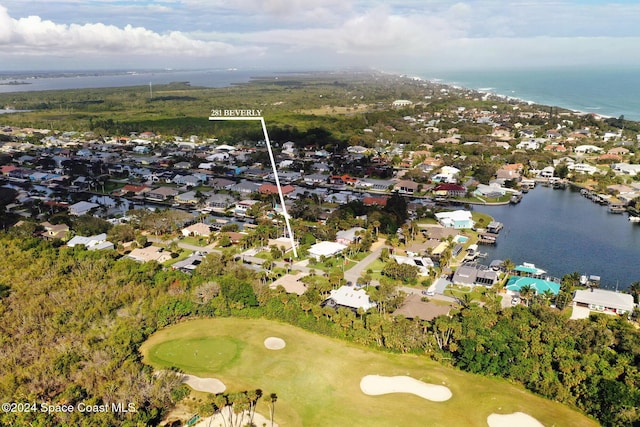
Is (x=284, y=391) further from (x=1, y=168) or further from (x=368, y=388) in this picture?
(x=1, y=168)

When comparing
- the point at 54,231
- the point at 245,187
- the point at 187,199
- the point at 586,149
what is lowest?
the point at 54,231

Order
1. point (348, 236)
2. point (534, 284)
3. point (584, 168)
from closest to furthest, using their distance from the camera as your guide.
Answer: point (534, 284) < point (348, 236) < point (584, 168)

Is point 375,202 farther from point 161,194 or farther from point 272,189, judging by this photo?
point 161,194

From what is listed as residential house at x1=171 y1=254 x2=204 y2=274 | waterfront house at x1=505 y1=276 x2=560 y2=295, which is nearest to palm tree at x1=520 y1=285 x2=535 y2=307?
waterfront house at x1=505 y1=276 x2=560 y2=295

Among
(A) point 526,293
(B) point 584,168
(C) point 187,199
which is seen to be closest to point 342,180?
(C) point 187,199

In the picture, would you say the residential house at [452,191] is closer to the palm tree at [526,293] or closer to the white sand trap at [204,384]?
the palm tree at [526,293]

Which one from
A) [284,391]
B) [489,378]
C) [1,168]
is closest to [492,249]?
[489,378]
